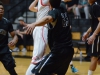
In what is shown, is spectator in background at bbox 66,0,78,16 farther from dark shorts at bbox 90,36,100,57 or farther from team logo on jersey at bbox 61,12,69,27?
team logo on jersey at bbox 61,12,69,27

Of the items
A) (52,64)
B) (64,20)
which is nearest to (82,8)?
(64,20)

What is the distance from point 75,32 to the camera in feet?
43.0

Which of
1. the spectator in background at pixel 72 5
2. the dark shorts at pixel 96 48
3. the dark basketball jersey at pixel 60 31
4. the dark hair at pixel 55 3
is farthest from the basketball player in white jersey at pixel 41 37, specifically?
the spectator in background at pixel 72 5

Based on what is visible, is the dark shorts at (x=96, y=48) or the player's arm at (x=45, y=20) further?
the dark shorts at (x=96, y=48)

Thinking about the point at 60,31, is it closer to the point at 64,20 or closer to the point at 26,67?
the point at 64,20

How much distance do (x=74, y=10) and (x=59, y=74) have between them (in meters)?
8.91

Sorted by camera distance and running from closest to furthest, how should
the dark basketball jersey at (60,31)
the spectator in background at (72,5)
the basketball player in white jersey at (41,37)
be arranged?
the dark basketball jersey at (60,31)
the basketball player in white jersey at (41,37)
the spectator in background at (72,5)

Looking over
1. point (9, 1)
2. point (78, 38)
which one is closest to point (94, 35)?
point (78, 38)

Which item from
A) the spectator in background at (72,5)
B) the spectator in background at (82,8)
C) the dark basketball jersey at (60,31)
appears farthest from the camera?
the spectator in background at (72,5)

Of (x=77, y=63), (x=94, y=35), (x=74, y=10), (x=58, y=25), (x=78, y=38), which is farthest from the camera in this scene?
(x=74, y=10)

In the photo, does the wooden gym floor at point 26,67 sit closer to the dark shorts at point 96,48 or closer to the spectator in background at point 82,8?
the dark shorts at point 96,48

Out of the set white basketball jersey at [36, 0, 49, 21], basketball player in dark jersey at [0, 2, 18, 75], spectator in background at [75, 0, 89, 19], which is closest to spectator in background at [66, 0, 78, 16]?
spectator in background at [75, 0, 89, 19]

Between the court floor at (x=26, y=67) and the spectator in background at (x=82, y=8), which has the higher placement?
the spectator in background at (x=82, y=8)

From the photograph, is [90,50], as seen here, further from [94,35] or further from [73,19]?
[73,19]
